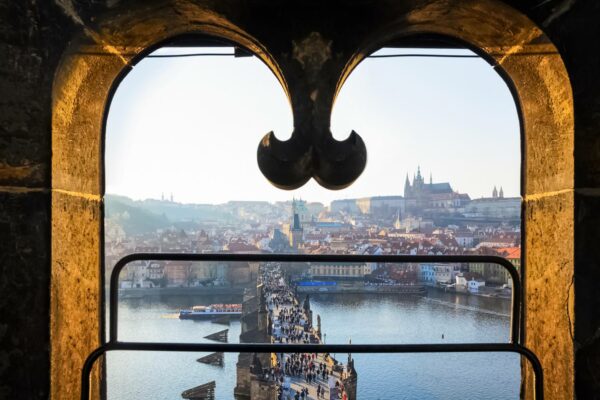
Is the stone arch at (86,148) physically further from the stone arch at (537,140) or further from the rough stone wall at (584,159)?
the rough stone wall at (584,159)

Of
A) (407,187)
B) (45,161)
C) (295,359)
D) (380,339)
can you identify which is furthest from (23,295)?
(407,187)

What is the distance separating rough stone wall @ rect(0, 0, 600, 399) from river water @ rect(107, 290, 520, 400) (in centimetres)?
A: 2083

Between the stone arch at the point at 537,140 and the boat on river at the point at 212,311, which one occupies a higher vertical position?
the stone arch at the point at 537,140

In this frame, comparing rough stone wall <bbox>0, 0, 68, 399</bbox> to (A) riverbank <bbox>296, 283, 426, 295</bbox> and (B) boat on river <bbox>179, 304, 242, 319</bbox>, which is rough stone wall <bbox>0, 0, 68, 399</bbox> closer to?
(B) boat on river <bbox>179, 304, 242, 319</bbox>

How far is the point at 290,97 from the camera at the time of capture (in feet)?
3.57

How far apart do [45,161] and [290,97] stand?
517 millimetres

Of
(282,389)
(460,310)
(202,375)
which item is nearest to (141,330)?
(202,375)

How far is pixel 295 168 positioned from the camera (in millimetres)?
1064

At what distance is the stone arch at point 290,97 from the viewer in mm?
1079

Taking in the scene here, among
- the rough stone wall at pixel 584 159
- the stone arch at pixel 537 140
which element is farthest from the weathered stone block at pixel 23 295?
the rough stone wall at pixel 584 159

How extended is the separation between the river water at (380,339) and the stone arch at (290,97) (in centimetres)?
2068

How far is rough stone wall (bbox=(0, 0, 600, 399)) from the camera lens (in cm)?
99

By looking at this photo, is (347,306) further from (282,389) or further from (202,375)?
(202,375)

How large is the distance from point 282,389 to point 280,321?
3845 mm
